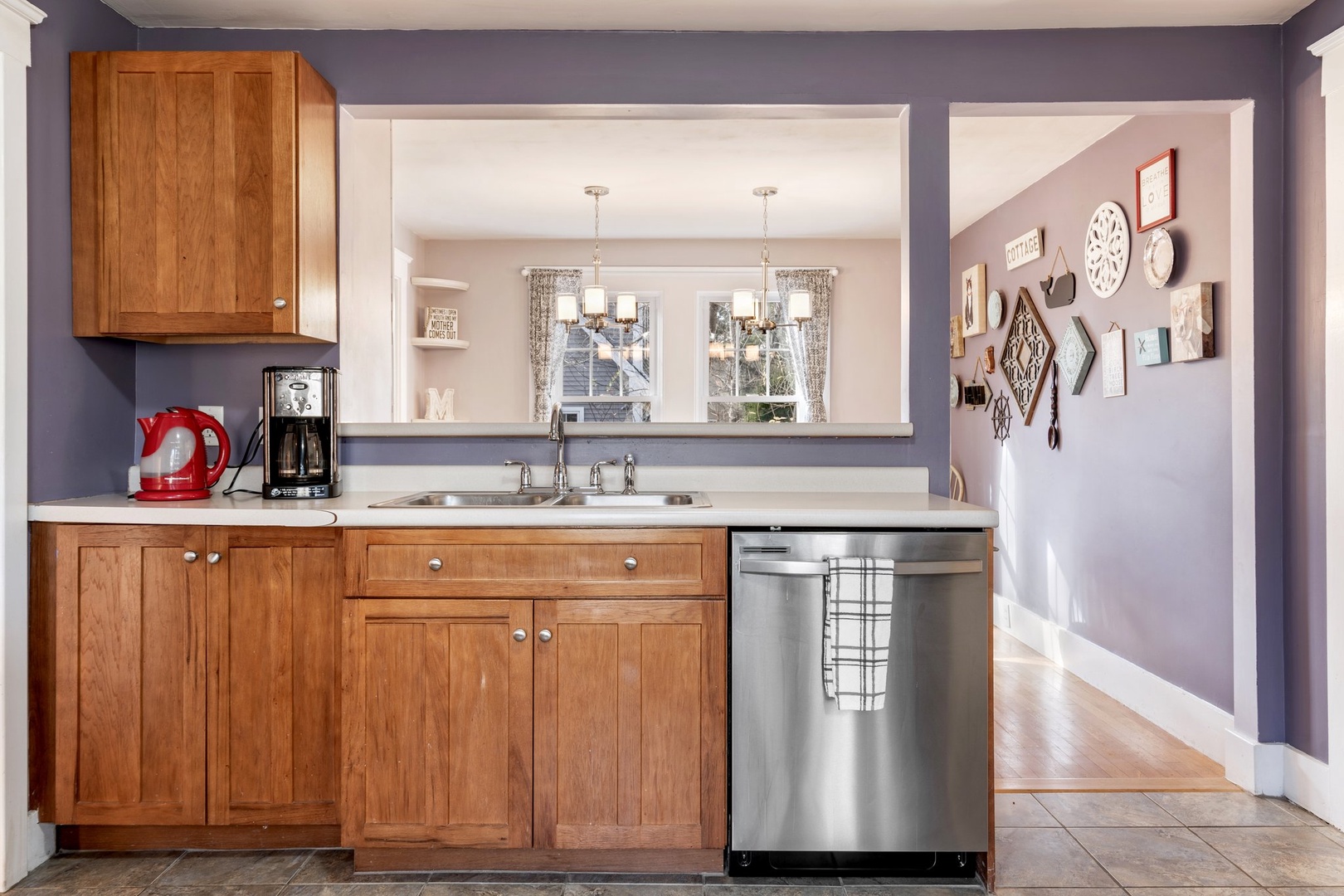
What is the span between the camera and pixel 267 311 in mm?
2270

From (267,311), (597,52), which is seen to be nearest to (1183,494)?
(597,52)

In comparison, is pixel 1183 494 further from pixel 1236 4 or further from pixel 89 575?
pixel 89 575

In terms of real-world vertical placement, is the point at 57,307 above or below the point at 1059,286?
below

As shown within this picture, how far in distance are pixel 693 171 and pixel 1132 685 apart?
10.5ft

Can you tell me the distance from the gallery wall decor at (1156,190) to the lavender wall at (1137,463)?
0.04 metres

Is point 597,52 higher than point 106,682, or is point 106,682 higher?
point 597,52

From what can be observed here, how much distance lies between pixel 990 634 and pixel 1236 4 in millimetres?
1925

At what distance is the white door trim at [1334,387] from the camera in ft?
7.54

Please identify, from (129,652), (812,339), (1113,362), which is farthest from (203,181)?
(812,339)

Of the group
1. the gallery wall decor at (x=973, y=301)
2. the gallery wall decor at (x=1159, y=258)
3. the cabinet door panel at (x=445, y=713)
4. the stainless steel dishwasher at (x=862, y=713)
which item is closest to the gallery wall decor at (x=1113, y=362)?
the gallery wall decor at (x=1159, y=258)

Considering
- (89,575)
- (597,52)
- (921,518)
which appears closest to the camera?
(921,518)

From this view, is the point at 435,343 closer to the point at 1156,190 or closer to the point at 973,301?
the point at 973,301

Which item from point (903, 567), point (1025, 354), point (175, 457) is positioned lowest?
point (903, 567)

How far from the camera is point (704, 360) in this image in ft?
21.5
